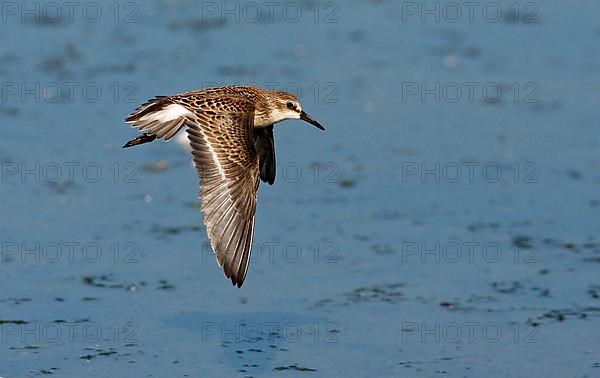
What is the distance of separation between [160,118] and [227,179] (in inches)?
26.9

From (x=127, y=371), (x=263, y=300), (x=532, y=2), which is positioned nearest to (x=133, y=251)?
(x=263, y=300)

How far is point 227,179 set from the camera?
721cm

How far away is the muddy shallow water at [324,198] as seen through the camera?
7781 millimetres

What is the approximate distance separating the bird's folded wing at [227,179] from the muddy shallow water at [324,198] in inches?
31.4

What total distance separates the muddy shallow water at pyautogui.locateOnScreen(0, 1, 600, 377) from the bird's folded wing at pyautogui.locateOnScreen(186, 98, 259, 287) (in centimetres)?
80

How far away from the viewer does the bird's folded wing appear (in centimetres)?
700
